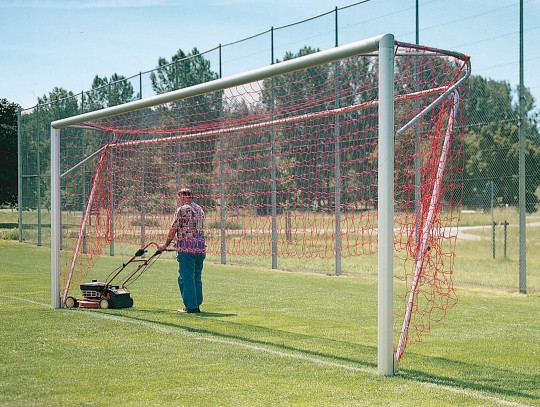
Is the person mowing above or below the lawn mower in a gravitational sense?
above

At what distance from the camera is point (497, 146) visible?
45.9 ft

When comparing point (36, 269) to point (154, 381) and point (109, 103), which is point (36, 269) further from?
point (154, 381)

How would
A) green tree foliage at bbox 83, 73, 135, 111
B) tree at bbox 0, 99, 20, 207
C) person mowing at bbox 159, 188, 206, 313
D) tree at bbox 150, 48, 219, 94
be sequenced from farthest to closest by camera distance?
1. tree at bbox 0, 99, 20, 207
2. green tree foliage at bbox 83, 73, 135, 111
3. tree at bbox 150, 48, 219, 94
4. person mowing at bbox 159, 188, 206, 313

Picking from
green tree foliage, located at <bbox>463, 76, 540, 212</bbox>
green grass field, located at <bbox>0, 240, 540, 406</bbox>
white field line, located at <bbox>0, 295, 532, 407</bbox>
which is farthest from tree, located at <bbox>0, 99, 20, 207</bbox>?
white field line, located at <bbox>0, 295, 532, 407</bbox>

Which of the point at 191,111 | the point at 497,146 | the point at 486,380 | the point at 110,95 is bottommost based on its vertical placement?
the point at 486,380

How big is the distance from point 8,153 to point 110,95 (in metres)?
20.2

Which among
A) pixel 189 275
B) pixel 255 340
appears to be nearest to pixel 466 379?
pixel 255 340

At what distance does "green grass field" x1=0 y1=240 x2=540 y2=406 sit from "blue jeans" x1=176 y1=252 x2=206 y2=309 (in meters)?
0.33

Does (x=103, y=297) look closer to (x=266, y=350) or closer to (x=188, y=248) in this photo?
(x=188, y=248)

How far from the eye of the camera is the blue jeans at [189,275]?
10.9 meters

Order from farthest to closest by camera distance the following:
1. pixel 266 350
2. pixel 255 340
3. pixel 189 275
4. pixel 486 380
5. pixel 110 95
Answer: pixel 110 95 < pixel 189 275 < pixel 255 340 < pixel 266 350 < pixel 486 380

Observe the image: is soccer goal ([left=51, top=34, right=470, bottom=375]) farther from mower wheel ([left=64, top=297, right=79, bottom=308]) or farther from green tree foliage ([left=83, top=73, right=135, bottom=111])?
green tree foliage ([left=83, top=73, right=135, bottom=111])

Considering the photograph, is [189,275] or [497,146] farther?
[497,146]

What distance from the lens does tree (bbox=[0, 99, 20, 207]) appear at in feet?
140
